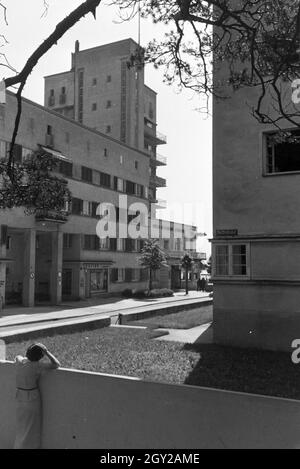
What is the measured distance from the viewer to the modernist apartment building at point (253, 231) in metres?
14.0

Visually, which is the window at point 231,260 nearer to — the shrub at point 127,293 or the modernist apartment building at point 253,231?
the modernist apartment building at point 253,231

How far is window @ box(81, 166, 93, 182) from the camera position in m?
39.7

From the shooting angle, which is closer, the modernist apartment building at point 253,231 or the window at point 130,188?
the modernist apartment building at point 253,231

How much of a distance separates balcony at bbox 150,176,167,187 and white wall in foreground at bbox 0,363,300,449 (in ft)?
180

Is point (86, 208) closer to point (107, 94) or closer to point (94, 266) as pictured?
point (94, 266)

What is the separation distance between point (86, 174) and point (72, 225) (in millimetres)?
4761

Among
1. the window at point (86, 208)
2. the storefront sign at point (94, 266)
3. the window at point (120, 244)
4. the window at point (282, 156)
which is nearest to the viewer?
the window at point (282, 156)

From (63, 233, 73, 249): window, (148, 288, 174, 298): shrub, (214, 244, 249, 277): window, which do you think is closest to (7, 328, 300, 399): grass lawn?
(214, 244, 249, 277): window

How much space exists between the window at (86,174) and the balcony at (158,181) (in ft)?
66.7

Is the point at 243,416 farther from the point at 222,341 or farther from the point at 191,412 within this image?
the point at 222,341

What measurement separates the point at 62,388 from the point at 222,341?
940 cm

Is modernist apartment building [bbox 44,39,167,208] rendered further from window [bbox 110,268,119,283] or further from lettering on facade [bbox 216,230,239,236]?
lettering on facade [bbox 216,230,239,236]

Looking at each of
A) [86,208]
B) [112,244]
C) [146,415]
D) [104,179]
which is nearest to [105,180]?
[104,179]

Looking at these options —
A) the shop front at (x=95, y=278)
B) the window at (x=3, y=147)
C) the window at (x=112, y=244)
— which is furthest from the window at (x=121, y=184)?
the window at (x=3, y=147)
